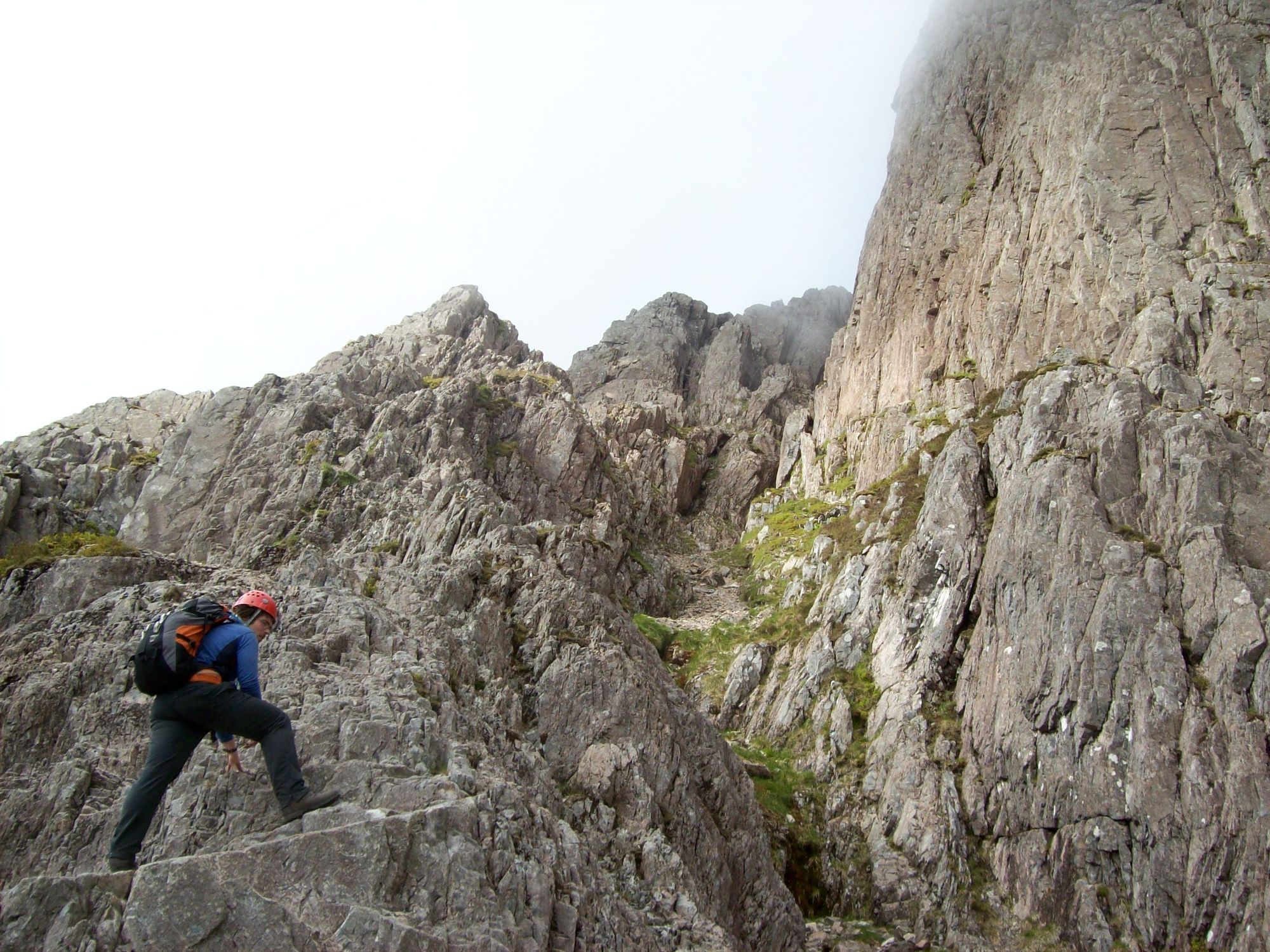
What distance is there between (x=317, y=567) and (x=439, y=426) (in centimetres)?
2595

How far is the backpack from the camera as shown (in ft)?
27.7

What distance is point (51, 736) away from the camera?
12383 mm

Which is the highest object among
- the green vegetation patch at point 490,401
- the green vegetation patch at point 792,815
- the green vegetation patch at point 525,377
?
the green vegetation patch at point 525,377

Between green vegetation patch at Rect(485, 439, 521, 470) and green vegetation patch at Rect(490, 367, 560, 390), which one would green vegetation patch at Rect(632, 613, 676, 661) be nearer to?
green vegetation patch at Rect(485, 439, 521, 470)

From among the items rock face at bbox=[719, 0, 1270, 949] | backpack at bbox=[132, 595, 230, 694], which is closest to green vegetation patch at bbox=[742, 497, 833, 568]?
rock face at bbox=[719, 0, 1270, 949]

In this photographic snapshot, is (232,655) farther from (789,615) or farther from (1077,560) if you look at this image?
(789,615)

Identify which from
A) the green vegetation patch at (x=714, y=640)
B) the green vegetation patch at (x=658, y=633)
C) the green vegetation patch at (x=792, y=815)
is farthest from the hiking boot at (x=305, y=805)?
the green vegetation patch at (x=658, y=633)

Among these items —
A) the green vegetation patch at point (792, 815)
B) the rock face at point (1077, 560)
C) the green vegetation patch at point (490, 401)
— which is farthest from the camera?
the green vegetation patch at point (490, 401)

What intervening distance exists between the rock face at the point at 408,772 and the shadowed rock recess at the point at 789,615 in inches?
2.7

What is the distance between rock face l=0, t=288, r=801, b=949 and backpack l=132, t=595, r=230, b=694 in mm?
1823

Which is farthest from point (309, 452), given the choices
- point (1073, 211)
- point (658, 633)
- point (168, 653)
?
point (1073, 211)

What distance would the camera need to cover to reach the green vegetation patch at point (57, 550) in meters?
19.6

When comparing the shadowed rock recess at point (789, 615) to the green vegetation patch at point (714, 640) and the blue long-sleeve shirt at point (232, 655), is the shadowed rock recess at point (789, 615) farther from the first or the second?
the blue long-sleeve shirt at point (232, 655)

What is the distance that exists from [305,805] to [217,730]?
131cm
